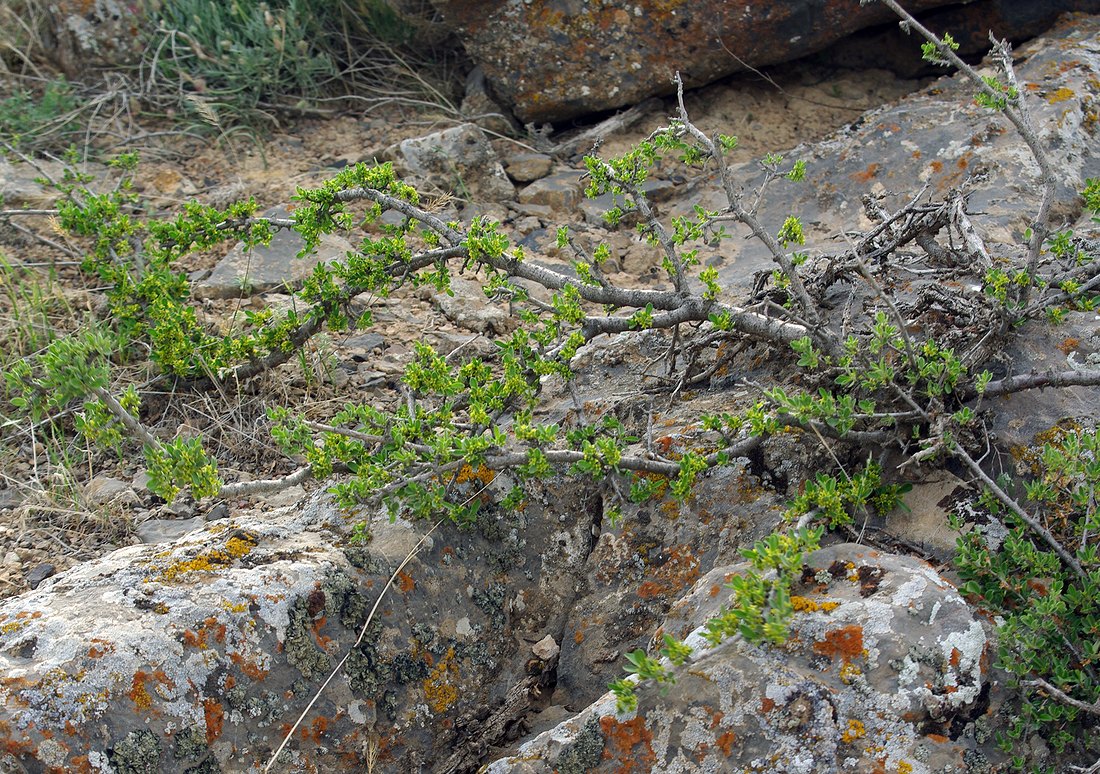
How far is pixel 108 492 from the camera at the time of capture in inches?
126

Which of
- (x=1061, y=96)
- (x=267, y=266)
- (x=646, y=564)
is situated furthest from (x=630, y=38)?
(x=646, y=564)

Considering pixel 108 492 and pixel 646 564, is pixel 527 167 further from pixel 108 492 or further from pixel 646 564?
pixel 646 564

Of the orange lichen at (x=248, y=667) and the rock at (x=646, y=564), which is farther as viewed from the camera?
the rock at (x=646, y=564)

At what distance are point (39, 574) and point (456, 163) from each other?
2.83 m

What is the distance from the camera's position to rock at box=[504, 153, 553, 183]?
5.02m

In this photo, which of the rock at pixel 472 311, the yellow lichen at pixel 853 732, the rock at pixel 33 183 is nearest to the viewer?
the yellow lichen at pixel 853 732

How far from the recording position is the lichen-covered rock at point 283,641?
7.02 ft

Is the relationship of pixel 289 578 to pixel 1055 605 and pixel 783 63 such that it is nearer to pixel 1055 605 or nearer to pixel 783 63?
pixel 1055 605

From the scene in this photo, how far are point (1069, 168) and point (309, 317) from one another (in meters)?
3.14

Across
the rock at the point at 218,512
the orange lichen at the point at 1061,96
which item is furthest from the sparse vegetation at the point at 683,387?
the orange lichen at the point at 1061,96

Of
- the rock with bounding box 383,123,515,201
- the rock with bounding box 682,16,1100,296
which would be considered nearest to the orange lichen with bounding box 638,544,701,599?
the rock with bounding box 682,16,1100,296

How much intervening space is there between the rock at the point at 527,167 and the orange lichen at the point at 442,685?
3063 mm

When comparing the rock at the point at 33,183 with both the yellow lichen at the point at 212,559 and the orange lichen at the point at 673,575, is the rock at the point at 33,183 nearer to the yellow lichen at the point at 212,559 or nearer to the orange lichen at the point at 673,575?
the yellow lichen at the point at 212,559

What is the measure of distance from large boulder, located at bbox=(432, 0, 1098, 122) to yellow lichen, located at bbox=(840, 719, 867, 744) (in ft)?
12.4
